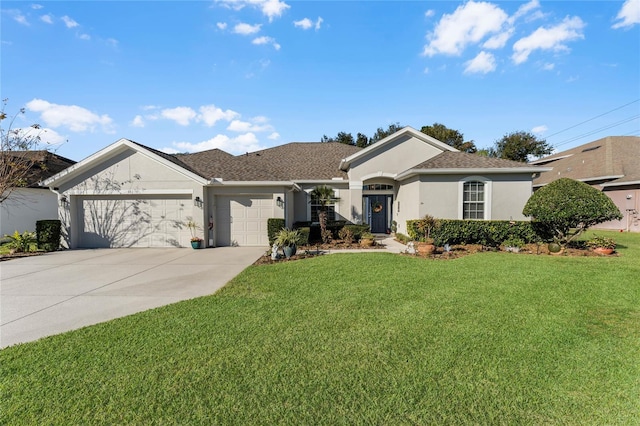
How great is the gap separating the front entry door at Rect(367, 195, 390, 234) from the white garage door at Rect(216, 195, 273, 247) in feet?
21.9

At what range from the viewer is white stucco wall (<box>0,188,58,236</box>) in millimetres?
14124

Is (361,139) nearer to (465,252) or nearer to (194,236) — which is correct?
(465,252)

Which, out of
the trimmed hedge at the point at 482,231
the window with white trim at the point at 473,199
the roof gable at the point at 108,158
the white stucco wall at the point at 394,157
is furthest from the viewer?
the white stucco wall at the point at 394,157

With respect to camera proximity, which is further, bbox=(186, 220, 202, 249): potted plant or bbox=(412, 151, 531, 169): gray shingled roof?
bbox=(412, 151, 531, 169): gray shingled roof

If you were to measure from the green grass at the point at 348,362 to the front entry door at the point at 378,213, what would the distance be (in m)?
11.1

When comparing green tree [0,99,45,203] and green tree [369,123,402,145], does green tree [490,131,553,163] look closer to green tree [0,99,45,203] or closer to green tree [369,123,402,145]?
green tree [369,123,402,145]

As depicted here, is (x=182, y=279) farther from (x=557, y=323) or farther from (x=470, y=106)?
(x=470, y=106)

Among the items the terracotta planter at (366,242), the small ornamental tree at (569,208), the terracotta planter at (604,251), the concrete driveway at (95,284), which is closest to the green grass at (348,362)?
the concrete driveway at (95,284)

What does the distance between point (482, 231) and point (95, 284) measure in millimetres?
13109

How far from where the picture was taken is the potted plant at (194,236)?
40.0ft

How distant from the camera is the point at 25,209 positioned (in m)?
15.0

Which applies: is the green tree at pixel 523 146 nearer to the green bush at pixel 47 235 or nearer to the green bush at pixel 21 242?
the green bush at pixel 47 235

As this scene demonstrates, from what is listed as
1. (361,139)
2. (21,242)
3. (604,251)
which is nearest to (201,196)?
Answer: (21,242)

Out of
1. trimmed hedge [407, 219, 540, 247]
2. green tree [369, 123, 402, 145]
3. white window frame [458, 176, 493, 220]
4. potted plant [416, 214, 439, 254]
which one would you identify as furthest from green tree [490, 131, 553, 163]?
potted plant [416, 214, 439, 254]
